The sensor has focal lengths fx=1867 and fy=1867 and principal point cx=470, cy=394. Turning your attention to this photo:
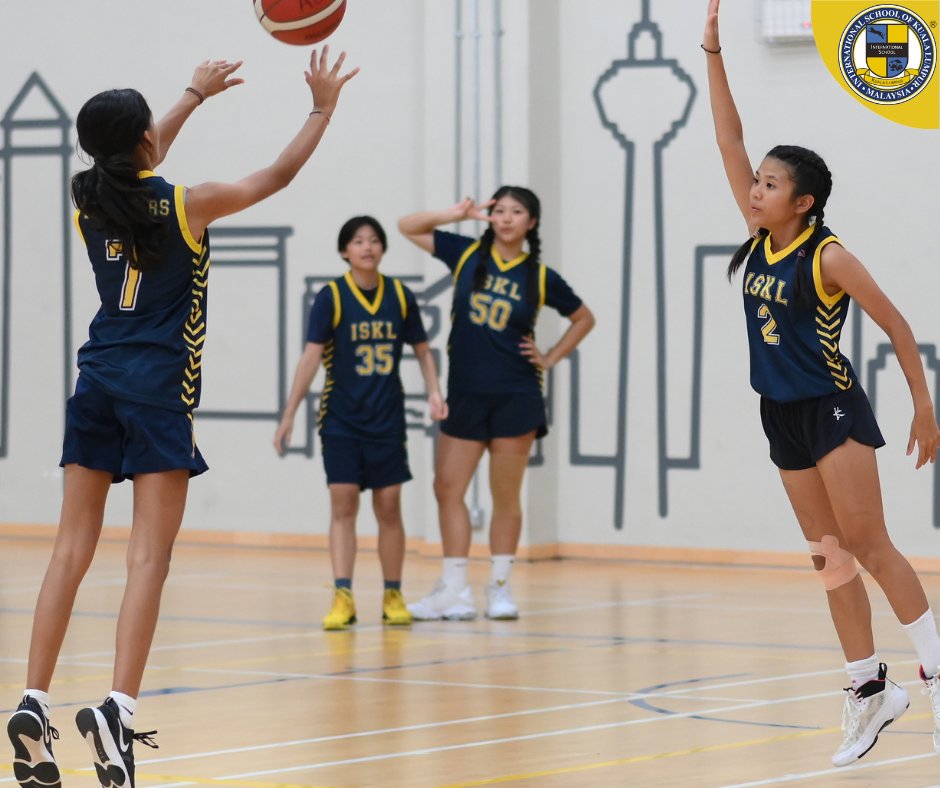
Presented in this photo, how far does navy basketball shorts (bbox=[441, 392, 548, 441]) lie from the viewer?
8430mm

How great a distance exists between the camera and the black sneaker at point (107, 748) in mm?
4137

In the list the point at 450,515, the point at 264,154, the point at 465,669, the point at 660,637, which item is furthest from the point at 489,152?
the point at 465,669

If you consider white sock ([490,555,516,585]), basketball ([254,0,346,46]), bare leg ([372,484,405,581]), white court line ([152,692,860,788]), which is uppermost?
basketball ([254,0,346,46])

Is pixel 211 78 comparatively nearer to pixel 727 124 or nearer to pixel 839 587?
pixel 727 124

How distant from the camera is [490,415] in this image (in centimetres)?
846

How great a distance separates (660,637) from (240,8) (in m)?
6.42

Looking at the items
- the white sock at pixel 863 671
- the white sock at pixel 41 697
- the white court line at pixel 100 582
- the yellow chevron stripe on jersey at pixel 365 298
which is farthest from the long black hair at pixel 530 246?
the white sock at pixel 41 697

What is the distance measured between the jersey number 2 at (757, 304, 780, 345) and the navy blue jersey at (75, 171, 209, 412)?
4.91 feet

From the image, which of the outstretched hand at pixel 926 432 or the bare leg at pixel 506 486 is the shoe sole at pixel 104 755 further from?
the bare leg at pixel 506 486

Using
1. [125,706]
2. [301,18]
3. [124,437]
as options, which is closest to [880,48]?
[301,18]

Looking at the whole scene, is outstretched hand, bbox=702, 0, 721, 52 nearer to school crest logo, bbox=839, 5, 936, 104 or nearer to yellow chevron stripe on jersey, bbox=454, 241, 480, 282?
yellow chevron stripe on jersey, bbox=454, 241, 480, 282

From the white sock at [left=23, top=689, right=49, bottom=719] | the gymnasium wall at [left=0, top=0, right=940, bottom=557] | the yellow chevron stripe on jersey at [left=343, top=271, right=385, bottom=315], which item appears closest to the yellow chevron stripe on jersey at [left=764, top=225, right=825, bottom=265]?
the white sock at [left=23, top=689, right=49, bottom=719]

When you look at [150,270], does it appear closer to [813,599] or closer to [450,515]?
[450,515]

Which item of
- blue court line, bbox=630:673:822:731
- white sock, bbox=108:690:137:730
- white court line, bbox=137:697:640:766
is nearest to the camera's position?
white sock, bbox=108:690:137:730
